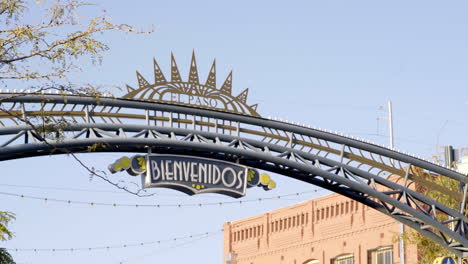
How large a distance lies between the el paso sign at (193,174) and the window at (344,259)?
25.7 meters

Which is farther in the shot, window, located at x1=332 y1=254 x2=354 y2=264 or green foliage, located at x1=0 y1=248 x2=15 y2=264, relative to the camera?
window, located at x1=332 y1=254 x2=354 y2=264

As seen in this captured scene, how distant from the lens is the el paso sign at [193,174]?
2830cm

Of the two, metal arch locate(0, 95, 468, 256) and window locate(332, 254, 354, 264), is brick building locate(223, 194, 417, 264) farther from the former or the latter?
metal arch locate(0, 95, 468, 256)

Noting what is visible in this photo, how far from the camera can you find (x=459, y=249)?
33.5m

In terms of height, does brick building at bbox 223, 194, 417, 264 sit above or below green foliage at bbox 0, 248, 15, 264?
above

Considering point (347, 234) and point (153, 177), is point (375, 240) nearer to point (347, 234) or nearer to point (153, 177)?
point (347, 234)

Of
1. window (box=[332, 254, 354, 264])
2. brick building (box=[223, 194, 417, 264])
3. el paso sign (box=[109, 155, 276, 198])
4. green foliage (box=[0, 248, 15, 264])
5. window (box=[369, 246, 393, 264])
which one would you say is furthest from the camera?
window (box=[332, 254, 354, 264])

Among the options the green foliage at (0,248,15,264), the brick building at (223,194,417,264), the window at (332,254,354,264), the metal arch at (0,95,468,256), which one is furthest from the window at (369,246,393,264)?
the green foliage at (0,248,15,264)

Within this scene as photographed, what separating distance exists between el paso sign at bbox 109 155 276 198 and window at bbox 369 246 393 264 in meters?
23.0

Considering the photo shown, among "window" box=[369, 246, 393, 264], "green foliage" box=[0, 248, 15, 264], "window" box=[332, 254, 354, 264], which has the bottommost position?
"green foliage" box=[0, 248, 15, 264]

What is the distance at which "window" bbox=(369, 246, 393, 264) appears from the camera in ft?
171

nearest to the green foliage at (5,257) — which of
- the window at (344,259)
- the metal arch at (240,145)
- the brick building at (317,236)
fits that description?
the metal arch at (240,145)

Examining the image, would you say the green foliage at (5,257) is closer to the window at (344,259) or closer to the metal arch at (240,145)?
the metal arch at (240,145)

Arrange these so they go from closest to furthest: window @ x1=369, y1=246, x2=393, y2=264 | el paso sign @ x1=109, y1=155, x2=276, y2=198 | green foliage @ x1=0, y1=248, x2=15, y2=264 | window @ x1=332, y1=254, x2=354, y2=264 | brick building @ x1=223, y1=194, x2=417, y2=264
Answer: green foliage @ x1=0, y1=248, x2=15, y2=264, el paso sign @ x1=109, y1=155, x2=276, y2=198, window @ x1=369, y1=246, x2=393, y2=264, brick building @ x1=223, y1=194, x2=417, y2=264, window @ x1=332, y1=254, x2=354, y2=264
